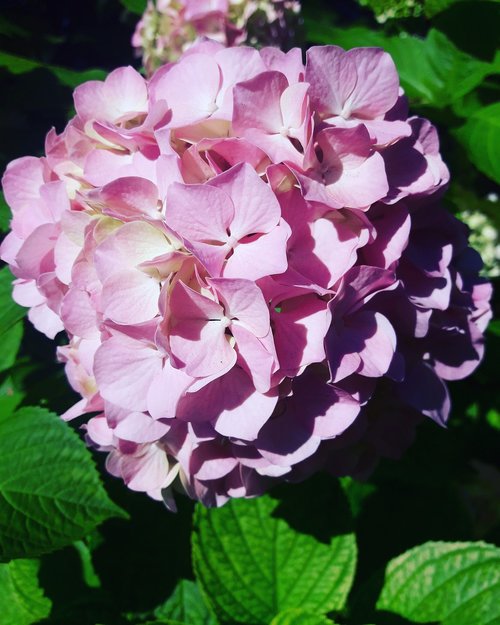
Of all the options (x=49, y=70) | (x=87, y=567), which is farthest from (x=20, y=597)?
(x=49, y=70)

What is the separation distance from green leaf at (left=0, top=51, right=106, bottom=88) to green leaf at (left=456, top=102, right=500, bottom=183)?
0.44m

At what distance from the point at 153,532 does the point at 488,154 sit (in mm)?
580

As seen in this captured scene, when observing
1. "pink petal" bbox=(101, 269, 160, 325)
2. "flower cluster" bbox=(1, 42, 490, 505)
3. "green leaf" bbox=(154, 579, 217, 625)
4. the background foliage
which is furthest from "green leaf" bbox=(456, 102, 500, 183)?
"green leaf" bbox=(154, 579, 217, 625)

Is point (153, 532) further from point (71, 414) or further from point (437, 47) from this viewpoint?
point (437, 47)

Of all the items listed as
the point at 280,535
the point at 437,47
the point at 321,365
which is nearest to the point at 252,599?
the point at 280,535

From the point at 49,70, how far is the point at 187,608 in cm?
66

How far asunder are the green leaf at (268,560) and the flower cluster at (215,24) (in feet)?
2.51

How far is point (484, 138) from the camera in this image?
0.82 meters

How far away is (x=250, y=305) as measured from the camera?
0.49 meters

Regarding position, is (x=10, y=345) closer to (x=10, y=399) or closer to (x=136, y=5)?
(x=10, y=399)

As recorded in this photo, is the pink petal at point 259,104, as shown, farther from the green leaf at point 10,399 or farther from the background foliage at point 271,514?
the green leaf at point 10,399

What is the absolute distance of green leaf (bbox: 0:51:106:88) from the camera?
0.80 metres

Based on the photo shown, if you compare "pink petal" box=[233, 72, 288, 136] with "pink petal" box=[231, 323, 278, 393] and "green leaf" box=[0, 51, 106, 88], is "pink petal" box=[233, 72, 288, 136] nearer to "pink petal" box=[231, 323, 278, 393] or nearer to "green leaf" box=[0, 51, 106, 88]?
"pink petal" box=[231, 323, 278, 393]

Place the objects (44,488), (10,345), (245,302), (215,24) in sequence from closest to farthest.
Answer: (245,302)
(44,488)
(10,345)
(215,24)
